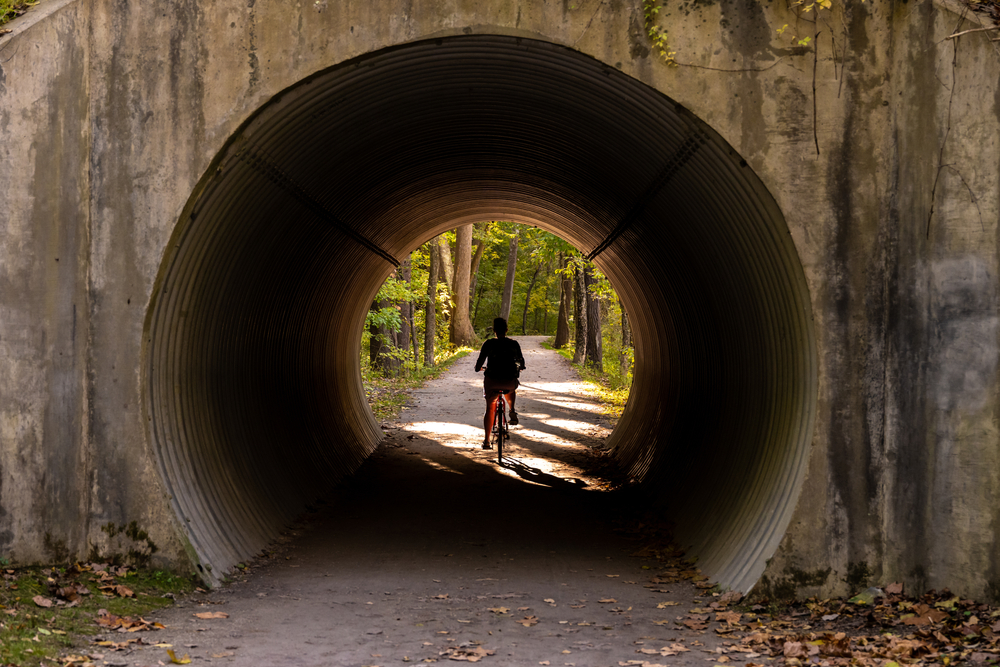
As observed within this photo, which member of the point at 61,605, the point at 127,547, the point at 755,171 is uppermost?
the point at 755,171

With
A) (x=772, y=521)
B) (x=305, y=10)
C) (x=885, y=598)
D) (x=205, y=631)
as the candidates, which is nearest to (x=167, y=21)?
(x=305, y=10)

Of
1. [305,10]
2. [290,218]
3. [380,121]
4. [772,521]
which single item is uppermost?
[305,10]

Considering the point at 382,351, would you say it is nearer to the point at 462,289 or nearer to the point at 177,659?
the point at 462,289

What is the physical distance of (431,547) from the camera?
7645 millimetres

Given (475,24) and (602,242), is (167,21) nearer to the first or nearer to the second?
(475,24)

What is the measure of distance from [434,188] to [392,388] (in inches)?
422

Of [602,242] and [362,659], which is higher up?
[602,242]

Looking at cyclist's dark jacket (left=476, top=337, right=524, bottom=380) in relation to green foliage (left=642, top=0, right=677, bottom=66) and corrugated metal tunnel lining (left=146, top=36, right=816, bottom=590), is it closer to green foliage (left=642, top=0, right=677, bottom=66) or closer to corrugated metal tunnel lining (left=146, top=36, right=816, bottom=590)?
corrugated metal tunnel lining (left=146, top=36, right=816, bottom=590)

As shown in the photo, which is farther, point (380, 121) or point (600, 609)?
point (380, 121)

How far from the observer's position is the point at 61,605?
5.52m

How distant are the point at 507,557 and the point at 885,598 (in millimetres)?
2931

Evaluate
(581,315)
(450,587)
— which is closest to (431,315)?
(581,315)

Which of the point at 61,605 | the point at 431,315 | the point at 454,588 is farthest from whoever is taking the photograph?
the point at 431,315

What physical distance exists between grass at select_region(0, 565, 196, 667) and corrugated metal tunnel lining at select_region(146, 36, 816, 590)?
1.50 ft
